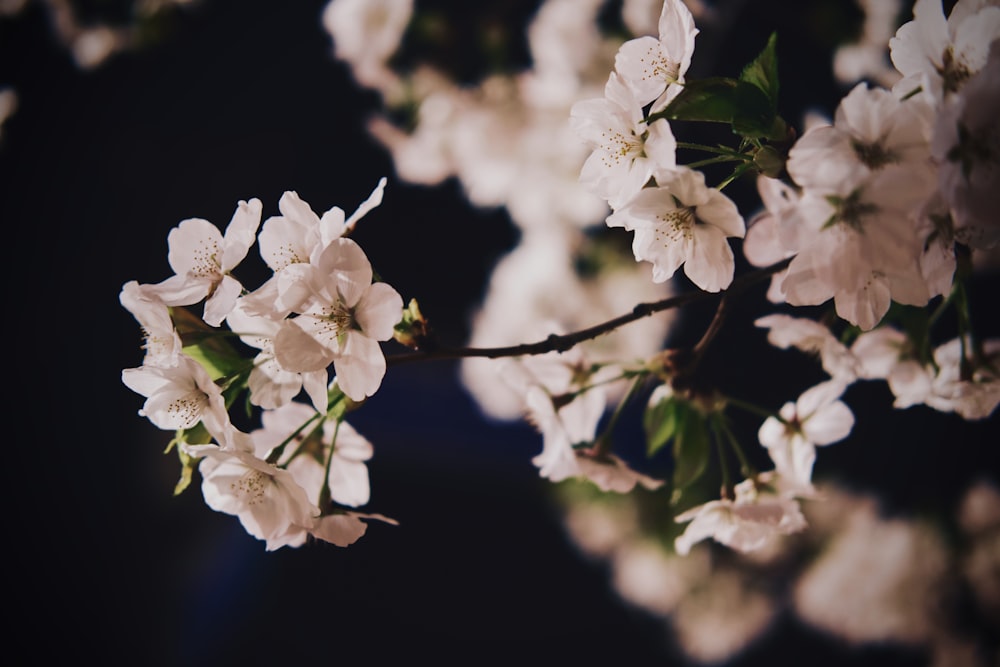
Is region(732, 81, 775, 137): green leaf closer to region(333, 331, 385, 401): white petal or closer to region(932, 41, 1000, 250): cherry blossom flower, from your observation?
region(932, 41, 1000, 250): cherry blossom flower

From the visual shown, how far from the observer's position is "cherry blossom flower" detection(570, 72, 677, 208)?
1.47ft

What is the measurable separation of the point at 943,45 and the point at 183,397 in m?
0.58

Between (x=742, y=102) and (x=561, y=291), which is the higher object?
(x=742, y=102)

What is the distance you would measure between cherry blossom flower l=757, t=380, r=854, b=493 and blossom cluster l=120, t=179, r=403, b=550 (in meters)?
0.42

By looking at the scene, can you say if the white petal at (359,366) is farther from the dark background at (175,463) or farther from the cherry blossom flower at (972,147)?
the dark background at (175,463)

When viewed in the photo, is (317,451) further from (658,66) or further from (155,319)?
(658,66)

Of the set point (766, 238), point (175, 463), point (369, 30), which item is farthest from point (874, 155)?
point (175, 463)

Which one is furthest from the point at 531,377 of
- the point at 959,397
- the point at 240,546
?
the point at 240,546

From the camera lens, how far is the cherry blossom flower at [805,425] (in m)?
0.65

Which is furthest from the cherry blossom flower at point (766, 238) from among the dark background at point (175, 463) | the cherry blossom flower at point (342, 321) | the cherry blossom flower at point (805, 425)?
the dark background at point (175, 463)

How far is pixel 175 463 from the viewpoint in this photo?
2.21m

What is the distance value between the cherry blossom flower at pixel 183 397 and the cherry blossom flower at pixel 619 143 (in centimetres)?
32

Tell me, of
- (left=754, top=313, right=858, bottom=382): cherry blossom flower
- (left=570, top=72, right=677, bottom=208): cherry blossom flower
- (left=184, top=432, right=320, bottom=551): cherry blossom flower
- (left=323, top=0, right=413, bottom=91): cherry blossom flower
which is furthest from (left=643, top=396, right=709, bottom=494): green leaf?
(left=323, top=0, right=413, bottom=91): cherry blossom flower

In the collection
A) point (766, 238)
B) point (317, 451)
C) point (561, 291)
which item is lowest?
point (561, 291)
